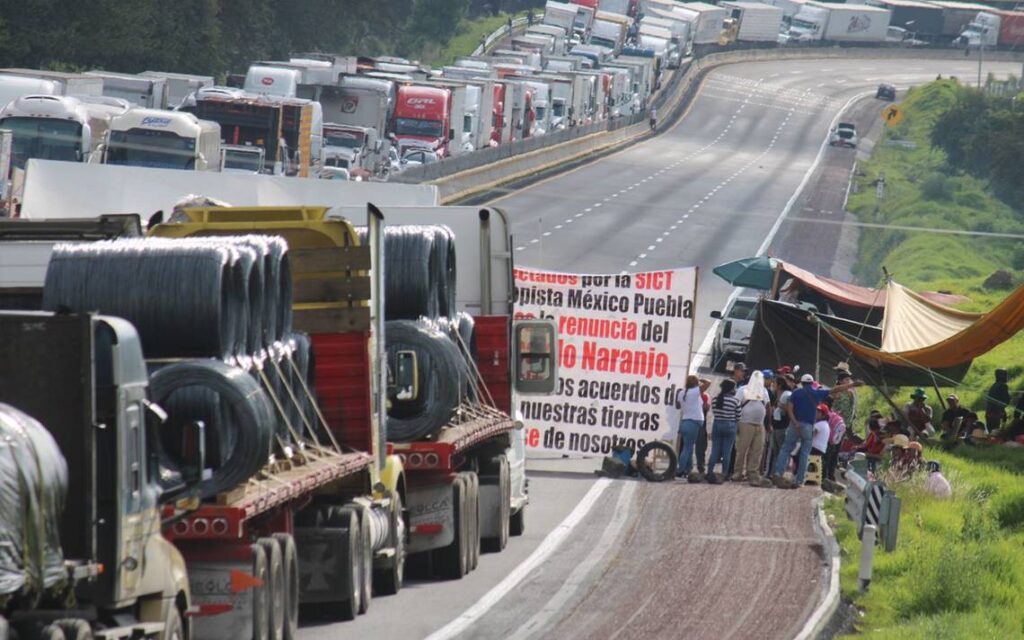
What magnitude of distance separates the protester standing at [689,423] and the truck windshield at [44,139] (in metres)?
20.2

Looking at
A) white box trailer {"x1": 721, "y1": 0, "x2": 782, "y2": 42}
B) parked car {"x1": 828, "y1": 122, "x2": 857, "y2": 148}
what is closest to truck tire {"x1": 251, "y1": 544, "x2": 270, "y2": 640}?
parked car {"x1": 828, "y1": 122, "x2": 857, "y2": 148}

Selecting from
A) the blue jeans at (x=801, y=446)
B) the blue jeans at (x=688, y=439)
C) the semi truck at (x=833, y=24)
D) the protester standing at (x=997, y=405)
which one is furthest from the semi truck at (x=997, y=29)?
the blue jeans at (x=801, y=446)

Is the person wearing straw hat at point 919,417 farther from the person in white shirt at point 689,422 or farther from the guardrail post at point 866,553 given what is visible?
the guardrail post at point 866,553

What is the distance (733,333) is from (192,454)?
3117 cm

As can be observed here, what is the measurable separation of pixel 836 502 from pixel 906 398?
12.2 metres

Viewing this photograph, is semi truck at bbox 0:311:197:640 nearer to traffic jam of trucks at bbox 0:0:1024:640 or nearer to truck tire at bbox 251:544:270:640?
traffic jam of trucks at bbox 0:0:1024:640

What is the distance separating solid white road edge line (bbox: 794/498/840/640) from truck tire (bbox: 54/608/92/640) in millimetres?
6749

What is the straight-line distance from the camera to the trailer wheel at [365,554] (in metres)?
15.2

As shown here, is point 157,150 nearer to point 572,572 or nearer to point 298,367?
point 572,572

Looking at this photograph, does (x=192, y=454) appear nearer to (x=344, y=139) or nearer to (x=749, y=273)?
(x=749, y=273)

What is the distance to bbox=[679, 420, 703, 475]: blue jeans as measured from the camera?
2581cm

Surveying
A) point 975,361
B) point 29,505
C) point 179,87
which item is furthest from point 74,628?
point 179,87

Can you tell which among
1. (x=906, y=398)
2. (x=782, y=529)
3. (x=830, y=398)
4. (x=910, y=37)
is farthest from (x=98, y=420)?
(x=910, y=37)

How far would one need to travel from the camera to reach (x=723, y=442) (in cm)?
2539
